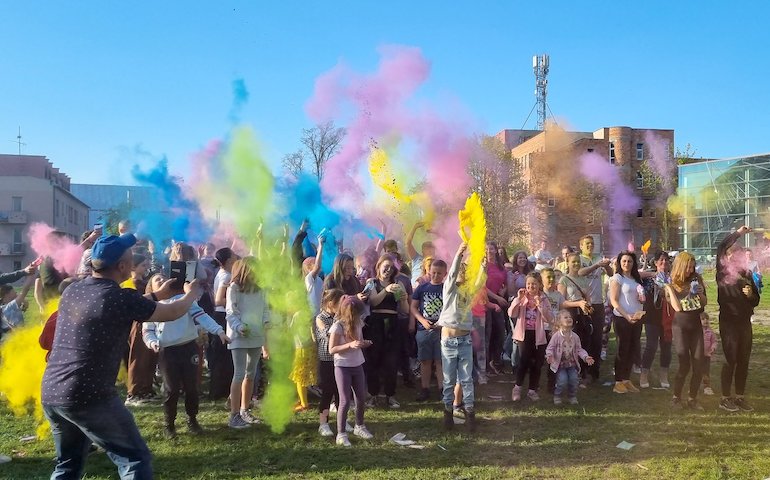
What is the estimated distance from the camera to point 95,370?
319cm

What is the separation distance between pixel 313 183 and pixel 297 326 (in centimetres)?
294

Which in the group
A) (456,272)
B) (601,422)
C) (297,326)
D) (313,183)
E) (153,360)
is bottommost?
(601,422)

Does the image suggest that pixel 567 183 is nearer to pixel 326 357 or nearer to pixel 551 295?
pixel 551 295

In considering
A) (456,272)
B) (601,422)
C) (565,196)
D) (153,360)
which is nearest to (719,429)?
(601,422)

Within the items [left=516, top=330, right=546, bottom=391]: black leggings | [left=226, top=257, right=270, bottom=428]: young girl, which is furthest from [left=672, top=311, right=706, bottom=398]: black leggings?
[left=226, top=257, right=270, bottom=428]: young girl

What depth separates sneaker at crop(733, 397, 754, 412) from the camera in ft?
21.0

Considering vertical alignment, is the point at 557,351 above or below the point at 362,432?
above

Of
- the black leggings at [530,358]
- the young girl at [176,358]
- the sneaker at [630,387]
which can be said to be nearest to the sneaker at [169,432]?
the young girl at [176,358]

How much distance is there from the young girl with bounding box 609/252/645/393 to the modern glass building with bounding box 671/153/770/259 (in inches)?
924

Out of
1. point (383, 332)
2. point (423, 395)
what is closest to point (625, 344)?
point (423, 395)

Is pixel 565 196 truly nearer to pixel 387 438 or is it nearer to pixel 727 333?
pixel 727 333

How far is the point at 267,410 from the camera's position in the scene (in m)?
5.97

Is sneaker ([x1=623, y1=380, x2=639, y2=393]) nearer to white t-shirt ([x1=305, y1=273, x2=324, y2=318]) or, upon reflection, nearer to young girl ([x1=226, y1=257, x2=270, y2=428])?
white t-shirt ([x1=305, y1=273, x2=324, y2=318])

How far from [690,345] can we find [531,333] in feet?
5.89
